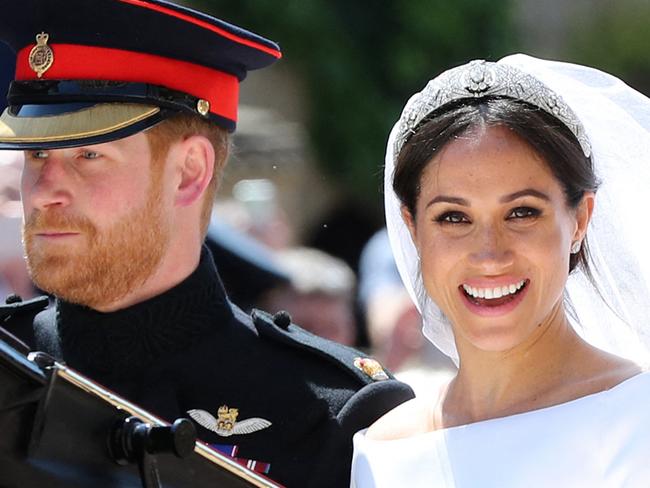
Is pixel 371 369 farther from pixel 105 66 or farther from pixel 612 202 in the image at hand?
pixel 105 66

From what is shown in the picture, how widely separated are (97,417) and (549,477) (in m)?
0.80

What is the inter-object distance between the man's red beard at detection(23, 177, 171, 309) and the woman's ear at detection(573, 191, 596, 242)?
2.75 ft

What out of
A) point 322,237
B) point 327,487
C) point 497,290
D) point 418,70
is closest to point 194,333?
point 327,487

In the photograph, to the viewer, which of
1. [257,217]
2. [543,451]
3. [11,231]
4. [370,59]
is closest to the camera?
[543,451]

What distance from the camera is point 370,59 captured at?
52.7 feet

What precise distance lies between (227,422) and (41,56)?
85cm

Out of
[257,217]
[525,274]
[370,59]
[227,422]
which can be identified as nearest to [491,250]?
[525,274]

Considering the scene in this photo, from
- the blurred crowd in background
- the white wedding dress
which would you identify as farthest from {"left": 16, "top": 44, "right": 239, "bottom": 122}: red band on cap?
the blurred crowd in background

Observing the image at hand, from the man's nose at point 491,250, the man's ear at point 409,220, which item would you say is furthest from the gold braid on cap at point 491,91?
the man's nose at point 491,250

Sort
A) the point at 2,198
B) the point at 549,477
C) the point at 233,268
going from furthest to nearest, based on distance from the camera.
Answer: the point at 233,268 → the point at 2,198 → the point at 549,477

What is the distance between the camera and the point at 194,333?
322 centimetres

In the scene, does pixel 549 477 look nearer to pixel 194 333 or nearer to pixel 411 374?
pixel 194 333

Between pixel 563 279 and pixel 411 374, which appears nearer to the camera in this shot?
pixel 563 279

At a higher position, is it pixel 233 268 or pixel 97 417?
pixel 233 268
